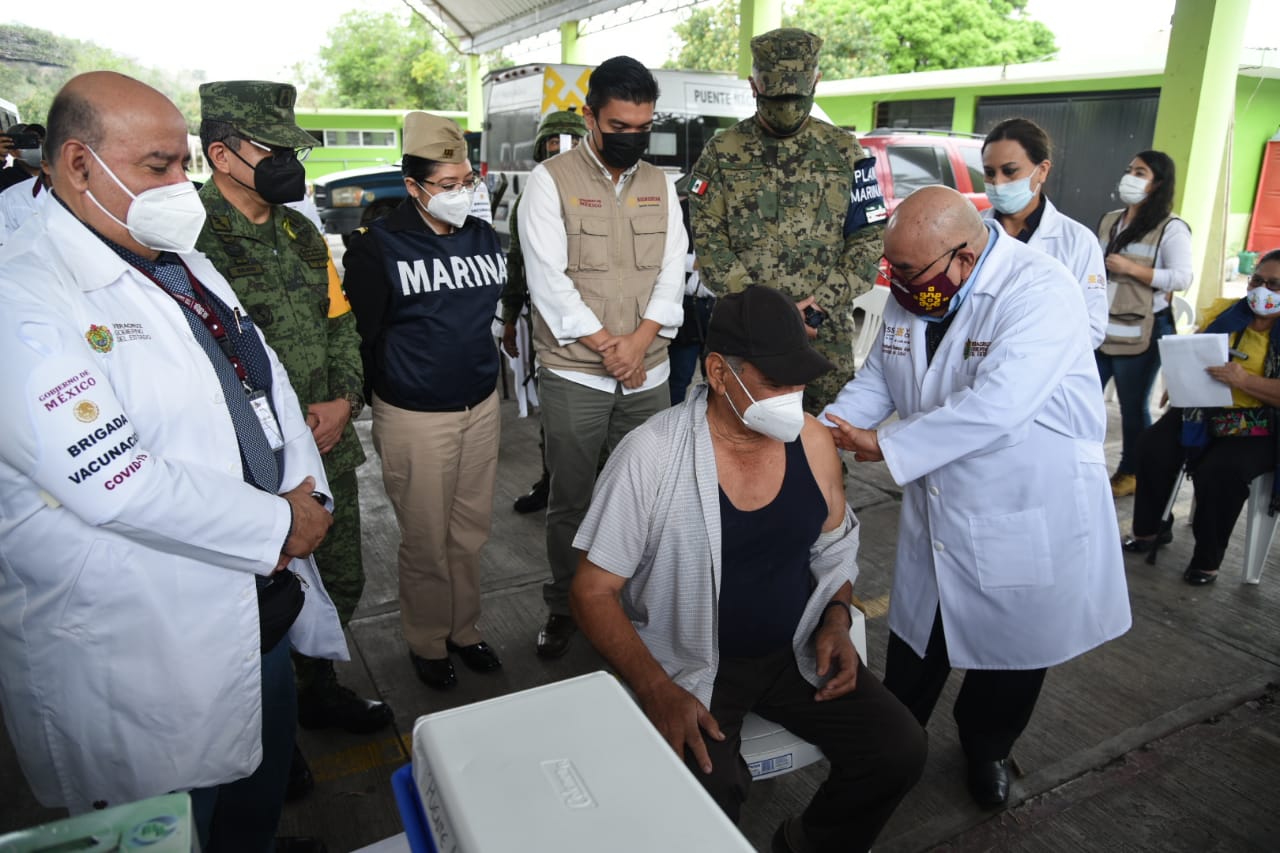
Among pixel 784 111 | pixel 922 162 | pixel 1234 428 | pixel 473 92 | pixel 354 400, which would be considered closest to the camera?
pixel 354 400

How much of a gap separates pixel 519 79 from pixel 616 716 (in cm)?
848

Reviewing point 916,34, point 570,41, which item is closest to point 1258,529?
point 570,41

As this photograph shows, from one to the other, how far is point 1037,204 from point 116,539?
3.63 meters

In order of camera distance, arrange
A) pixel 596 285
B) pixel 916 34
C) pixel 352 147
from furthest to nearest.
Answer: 1. pixel 916 34
2. pixel 352 147
3. pixel 596 285

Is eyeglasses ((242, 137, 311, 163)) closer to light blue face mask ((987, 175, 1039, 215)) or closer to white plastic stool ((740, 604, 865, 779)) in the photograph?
white plastic stool ((740, 604, 865, 779))

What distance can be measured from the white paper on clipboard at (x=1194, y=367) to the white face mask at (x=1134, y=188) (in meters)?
1.18

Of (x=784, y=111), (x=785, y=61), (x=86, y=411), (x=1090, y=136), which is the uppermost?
(x=1090, y=136)

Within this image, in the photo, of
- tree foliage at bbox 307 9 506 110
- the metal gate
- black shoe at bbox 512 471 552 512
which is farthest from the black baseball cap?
tree foliage at bbox 307 9 506 110

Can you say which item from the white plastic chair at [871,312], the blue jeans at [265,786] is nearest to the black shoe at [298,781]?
the blue jeans at [265,786]

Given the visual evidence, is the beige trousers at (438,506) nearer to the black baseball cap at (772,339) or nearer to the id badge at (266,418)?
the id badge at (266,418)

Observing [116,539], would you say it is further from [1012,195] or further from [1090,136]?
[1090,136]

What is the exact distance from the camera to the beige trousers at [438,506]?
115 inches

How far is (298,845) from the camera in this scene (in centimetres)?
226

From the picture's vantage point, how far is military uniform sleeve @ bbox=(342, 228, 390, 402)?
279cm
